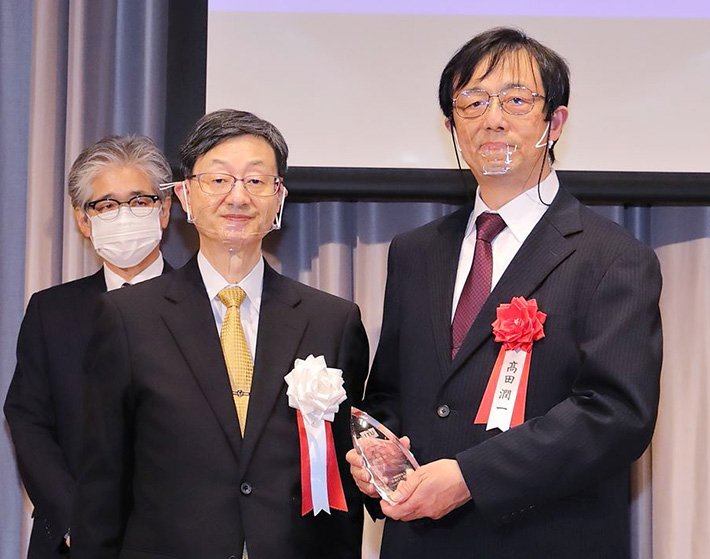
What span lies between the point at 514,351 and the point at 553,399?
0.11m

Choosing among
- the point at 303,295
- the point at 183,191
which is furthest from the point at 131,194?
the point at 303,295

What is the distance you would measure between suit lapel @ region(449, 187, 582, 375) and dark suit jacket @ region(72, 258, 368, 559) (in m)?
0.36

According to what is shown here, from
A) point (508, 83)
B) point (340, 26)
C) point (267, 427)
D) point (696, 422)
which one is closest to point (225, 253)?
point (267, 427)

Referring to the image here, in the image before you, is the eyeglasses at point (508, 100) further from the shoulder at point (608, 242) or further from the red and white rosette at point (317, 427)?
the red and white rosette at point (317, 427)

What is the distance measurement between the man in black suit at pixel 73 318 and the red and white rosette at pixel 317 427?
2.12 feet

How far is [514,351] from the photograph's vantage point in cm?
183

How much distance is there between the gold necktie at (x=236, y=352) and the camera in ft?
6.39

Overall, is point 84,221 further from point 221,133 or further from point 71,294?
point 221,133

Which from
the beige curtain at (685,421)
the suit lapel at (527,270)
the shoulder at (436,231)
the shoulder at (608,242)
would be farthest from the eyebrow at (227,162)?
the beige curtain at (685,421)

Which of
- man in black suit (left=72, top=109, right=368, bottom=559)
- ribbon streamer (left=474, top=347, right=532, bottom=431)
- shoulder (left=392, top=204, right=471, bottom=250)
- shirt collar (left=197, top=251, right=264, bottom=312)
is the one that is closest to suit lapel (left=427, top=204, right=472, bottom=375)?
shoulder (left=392, top=204, right=471, bottom=250)

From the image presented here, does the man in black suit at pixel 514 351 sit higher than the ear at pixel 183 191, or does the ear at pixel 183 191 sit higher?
the ear at pixel 183 191

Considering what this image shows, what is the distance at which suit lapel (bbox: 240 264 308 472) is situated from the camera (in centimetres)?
191

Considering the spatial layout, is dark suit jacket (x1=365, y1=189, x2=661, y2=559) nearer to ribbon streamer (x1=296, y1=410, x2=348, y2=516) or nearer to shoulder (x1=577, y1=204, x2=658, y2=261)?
shoulder (x1=577, y1=204, x2=658, y2=261)

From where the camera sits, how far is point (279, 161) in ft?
7.00
